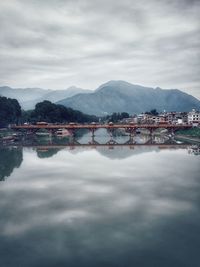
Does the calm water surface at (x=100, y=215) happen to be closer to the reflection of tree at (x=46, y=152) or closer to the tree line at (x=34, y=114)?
the reflection of tree at (x=46, y=152)

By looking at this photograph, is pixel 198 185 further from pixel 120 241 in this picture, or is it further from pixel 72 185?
pixel 120 241

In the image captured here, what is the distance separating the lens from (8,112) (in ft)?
314

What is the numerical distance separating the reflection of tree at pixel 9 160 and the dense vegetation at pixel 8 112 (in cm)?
3346

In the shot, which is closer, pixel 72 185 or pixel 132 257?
pixel 132 257

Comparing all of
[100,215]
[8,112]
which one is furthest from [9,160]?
[8,112]

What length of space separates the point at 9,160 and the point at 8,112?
49714 mm

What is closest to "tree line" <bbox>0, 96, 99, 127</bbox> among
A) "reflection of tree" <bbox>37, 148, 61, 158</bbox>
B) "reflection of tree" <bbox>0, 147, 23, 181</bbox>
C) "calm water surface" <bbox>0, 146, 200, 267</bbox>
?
"reflection of tree" <bbox>0, 147, 23, 181</bbox>

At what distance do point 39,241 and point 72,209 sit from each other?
5.65m

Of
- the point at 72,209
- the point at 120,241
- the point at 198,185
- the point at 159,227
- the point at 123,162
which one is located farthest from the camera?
the point at 123,162

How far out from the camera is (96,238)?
18.2 metres

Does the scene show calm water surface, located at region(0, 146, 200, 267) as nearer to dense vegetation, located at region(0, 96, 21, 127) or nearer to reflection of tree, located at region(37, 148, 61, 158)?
reflection of tree, located at region(37, 148, 61, 158)

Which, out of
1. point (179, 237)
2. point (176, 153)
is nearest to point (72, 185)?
point (179, 237)

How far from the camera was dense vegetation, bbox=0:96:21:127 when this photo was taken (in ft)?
306

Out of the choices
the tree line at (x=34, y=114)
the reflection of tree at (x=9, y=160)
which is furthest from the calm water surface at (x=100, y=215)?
the tree line at (x=34, y=114)
